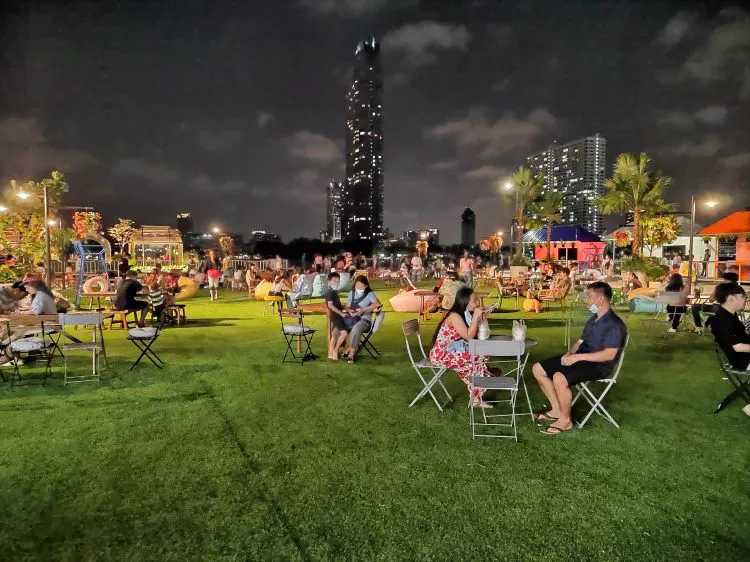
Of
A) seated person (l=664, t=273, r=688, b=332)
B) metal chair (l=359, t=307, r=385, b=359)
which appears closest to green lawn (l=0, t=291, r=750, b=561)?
metal chair (l=359, t=307, r=385, b=359)

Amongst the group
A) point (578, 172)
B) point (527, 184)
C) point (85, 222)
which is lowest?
point (85, 222)

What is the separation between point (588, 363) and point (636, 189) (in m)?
23.6

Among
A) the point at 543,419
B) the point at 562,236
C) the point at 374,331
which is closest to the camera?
→ the point at 543,419

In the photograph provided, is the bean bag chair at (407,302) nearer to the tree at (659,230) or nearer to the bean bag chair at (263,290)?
the bean bag chair at (263,290)

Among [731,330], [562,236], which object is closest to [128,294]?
[731,330]

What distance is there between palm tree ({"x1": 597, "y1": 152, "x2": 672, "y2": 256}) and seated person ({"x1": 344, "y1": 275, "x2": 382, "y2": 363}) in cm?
2098

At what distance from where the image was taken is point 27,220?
19.9 m

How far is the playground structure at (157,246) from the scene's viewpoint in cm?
2992

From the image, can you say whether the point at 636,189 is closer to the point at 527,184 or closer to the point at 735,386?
the point at 527,184

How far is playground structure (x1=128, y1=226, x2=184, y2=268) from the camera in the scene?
29.9 meters

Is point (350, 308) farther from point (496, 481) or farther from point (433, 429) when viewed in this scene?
point (496, 481)

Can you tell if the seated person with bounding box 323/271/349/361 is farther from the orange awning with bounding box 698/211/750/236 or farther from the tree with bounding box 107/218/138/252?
the tree with bounding box 107/218/138/252

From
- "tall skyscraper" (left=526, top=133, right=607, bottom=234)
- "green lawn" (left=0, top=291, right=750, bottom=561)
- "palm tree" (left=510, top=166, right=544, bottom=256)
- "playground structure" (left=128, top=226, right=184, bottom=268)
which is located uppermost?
"tall skyscraper" (left=526, top=133, right=607, bottom=234)

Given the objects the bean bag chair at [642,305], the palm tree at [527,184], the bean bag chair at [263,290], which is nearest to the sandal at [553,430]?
the bean bag chair at [642,305]
